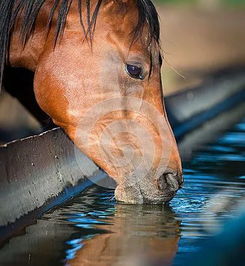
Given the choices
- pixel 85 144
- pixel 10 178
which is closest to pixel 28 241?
pixel 10 178

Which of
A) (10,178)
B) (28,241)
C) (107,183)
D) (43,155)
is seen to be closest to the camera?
(28,241)

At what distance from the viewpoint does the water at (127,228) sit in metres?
5.05

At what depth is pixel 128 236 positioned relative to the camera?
5.59 metres

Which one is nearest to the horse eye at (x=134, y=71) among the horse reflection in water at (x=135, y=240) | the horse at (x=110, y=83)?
the horse at (x=110, y=83)

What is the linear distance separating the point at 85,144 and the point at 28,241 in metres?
1.00

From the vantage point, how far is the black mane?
19.9 ft

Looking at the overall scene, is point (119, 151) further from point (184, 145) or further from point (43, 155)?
point (184, 145)

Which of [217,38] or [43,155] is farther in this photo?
[217,38]

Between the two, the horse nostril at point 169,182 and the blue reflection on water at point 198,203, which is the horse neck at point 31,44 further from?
the horse nostril at point 169,182

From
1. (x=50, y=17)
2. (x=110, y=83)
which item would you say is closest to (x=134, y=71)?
(x=110, y=83)

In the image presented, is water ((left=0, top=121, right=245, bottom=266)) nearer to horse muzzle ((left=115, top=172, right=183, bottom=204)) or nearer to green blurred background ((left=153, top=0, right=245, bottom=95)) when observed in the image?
horse muzzle ((left=115, top=172, right=183, bottom=204))

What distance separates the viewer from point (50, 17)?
6160mm

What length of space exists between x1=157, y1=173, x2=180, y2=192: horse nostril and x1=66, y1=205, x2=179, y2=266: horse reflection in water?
233 millimetres

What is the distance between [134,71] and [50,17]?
681 mm
